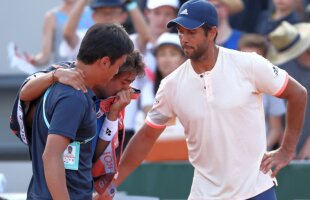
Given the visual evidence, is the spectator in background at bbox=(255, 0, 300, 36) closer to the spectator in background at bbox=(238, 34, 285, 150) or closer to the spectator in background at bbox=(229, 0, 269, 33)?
the spectator in background at bbox=(229, 0, 269, 33)

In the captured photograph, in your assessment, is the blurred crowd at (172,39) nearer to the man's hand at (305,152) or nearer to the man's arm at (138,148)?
the man's hand at (305,152)

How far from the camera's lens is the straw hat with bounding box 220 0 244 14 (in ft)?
27.7

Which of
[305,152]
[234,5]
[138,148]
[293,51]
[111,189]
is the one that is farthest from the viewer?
[234,5]

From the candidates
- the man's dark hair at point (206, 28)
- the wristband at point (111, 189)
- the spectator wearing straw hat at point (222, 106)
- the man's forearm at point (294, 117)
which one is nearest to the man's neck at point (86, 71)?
the wristband at point (111, 189)

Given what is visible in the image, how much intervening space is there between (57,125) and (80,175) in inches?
14.7

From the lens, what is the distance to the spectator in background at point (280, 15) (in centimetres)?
829

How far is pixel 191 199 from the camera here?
207 inches

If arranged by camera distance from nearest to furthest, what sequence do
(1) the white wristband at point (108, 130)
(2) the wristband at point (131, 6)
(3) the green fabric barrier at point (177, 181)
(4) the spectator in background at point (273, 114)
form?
(1) the white wristband at point (108, 130), (3) the green fabric barrier at point (177, 181), (4) the spectator in background at point (273, 114), (2) the wristband at point (131, 6)

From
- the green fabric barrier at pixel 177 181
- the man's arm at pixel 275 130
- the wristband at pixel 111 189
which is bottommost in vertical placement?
the green fabric barrier at pixel 177 181

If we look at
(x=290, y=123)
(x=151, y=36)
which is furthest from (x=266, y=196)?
(x=151, y=36)

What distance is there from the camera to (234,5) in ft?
27.9

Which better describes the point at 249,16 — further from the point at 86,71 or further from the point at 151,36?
the point at 86,71

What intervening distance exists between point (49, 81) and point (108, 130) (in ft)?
1.79

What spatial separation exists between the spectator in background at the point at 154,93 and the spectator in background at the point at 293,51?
0.86 metres
